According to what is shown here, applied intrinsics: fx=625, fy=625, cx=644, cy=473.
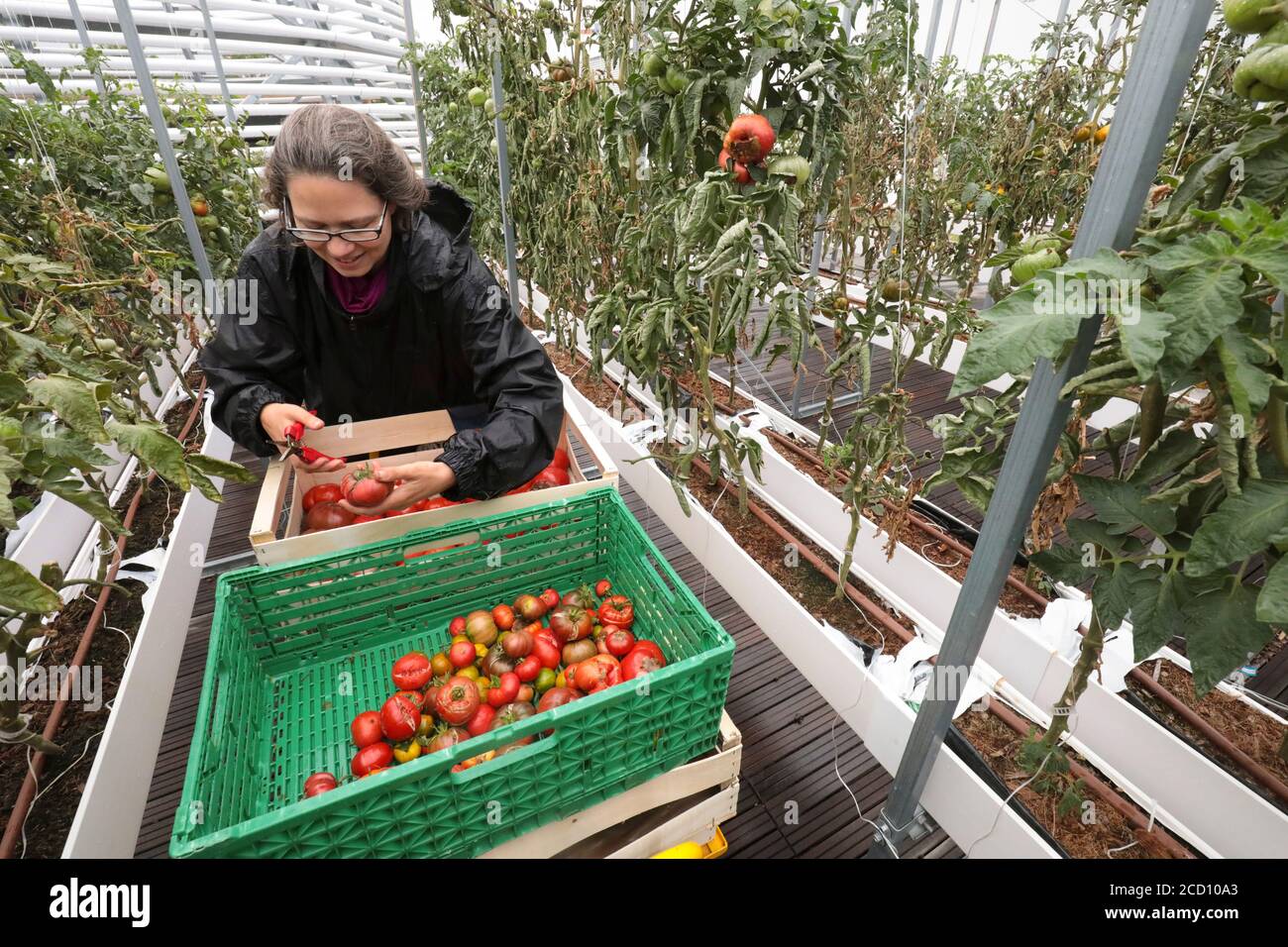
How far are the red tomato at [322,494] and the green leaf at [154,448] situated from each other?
79 centimetres

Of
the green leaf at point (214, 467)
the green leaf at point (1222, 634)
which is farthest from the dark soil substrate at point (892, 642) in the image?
the green leaf at point (214, 467)

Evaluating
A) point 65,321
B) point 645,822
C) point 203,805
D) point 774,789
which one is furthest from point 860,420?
point 65,321

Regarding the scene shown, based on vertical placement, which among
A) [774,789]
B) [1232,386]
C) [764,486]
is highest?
[1232,386]

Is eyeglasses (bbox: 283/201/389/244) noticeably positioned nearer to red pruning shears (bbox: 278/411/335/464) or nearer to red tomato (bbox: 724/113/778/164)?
red pruning shears (bbox: 278/411/335/464)

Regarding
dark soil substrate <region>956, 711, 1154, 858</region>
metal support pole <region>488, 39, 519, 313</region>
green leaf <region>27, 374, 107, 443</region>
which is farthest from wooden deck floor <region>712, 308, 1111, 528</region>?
green leaf <region>27, 374, 107, 443</region>

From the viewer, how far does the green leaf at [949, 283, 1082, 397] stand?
2.03ft

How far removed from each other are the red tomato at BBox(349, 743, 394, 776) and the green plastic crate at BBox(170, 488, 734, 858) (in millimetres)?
61

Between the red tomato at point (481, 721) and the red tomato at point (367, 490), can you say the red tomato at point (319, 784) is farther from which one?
the red tomato at point (367, 490)

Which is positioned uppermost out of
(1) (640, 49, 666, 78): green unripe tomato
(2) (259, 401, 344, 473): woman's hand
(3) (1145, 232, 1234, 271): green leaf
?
(1) (640, 49, 666, 78): green unripe tomato

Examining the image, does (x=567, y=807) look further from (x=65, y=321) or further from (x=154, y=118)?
(x=154, y=118)

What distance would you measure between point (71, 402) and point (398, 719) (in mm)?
794

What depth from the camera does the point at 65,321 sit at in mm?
1294

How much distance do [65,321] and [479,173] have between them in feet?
9.98

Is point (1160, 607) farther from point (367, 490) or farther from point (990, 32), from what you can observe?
point (990, 32)
